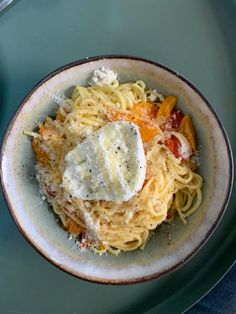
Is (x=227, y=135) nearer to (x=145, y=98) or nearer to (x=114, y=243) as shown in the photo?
(x=145, y=98)

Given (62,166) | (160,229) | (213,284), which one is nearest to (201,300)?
(213,284)

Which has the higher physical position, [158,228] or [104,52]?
[104,52]

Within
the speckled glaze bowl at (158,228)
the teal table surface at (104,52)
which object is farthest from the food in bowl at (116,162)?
the teal table surface at (104,52)

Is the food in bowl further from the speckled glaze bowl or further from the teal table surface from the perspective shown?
the teal table surface

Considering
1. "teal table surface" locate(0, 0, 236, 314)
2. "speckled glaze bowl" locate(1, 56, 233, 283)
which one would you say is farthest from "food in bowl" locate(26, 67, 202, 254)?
"teal table surface" locate(0, 0, 236, 314)

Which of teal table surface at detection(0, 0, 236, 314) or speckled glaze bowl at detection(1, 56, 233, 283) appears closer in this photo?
speckled glaze bowl at detection(1, 56, 233, 283)

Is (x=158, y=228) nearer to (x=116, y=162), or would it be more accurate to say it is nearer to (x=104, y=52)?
(x=116, y=162)

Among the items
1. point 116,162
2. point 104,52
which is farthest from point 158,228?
point 104,52
